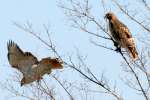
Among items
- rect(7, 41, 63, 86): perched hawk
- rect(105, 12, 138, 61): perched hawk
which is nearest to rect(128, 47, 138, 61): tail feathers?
rect(105, 12, 138, 61): perched hawk

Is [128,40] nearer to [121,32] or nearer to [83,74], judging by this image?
[121,32]

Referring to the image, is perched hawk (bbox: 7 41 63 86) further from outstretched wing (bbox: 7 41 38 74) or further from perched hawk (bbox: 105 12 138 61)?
perched hawk (bbox: 105 12 138 61)

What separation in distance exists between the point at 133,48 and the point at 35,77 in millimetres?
2054

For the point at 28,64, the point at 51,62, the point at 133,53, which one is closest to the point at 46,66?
the point at 51,62

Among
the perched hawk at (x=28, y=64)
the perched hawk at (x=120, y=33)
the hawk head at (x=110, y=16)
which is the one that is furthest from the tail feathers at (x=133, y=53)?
the perched hawk at (x=28, y=64)

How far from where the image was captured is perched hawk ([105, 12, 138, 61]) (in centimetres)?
1479

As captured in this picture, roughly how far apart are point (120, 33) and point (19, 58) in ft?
8.05

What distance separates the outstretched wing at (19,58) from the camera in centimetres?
1580

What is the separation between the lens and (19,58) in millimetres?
16141

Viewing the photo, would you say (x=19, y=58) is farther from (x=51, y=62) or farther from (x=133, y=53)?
(x=133, y=53)

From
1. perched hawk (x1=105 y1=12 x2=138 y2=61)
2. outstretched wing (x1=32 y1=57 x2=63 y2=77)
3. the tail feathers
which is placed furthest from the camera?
outstretched wing (x1=32 y1=57 x2=63 y2=77)

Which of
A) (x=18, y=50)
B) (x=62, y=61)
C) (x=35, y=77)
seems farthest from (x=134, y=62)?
(x=18, y=50)

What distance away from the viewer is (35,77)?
15.0 metres

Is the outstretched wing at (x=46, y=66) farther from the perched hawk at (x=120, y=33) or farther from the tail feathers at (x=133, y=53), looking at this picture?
the tail feathers at (x=133, y=53)
